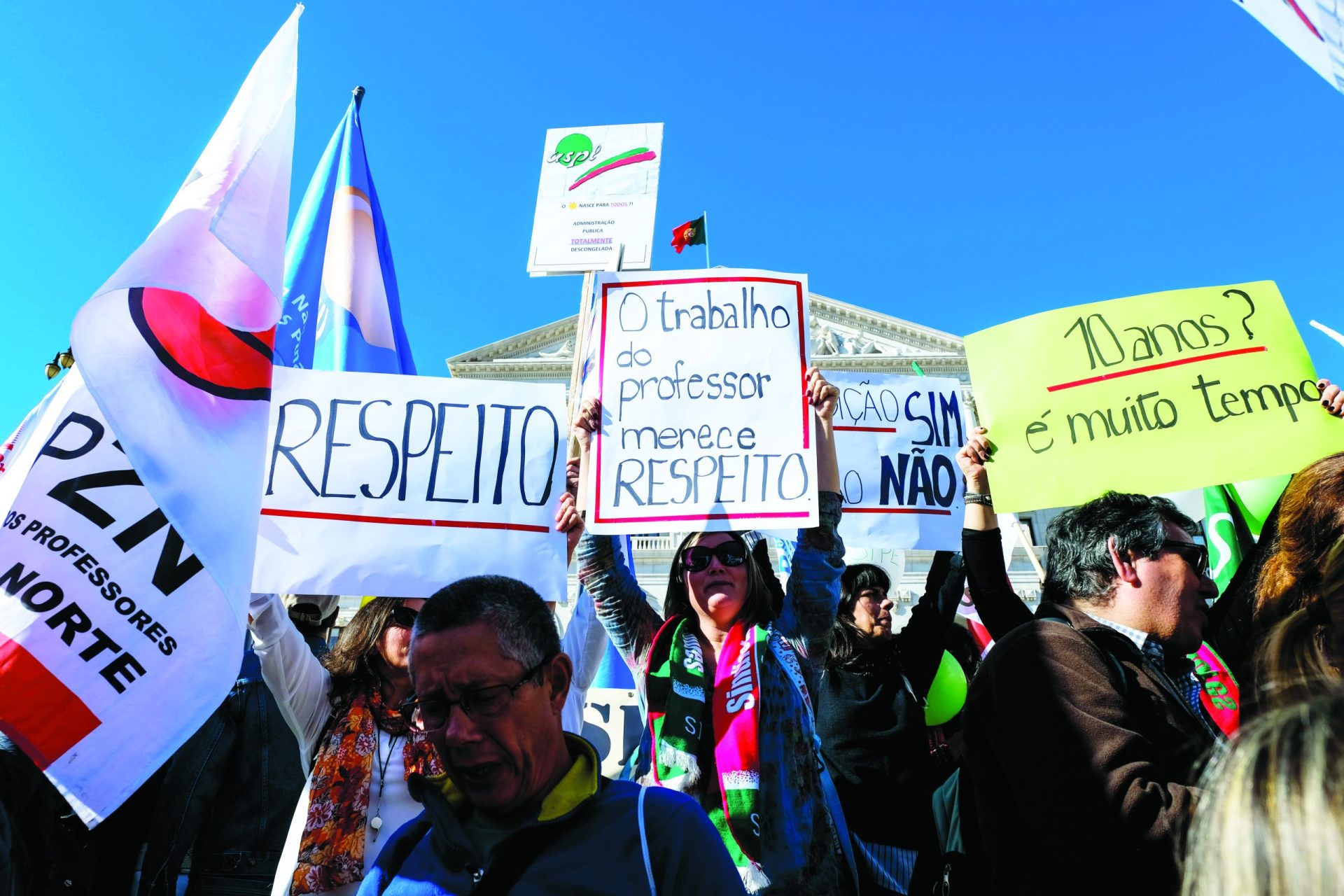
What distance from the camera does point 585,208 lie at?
7121 mm

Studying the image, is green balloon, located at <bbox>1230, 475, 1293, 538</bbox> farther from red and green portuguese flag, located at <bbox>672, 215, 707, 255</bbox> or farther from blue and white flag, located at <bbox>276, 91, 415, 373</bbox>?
red and green portuguese flag, located at <bbox>672, 215, 707, 255</bbox>

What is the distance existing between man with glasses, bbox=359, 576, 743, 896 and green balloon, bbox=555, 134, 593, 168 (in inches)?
226

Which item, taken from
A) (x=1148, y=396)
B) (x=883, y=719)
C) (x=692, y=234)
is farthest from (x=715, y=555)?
(x=692, y=234)

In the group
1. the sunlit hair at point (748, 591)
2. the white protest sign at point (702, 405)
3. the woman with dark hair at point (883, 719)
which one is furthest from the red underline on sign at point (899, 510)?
the sunlit hair at point (748, 591)

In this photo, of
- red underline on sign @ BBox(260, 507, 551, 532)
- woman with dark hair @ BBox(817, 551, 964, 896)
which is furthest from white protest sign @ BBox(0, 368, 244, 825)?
woman with dark hair @ BBox(817, 551, 964, 896)

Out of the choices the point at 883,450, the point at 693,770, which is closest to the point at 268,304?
the point at 693,770

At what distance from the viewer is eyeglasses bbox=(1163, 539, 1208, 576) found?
236cm

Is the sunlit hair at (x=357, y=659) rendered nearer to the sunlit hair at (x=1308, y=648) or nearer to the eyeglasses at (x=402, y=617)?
the eyeglasses at (x=402, y=617)

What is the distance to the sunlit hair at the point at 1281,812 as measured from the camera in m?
0.80

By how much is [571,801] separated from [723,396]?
202 cm

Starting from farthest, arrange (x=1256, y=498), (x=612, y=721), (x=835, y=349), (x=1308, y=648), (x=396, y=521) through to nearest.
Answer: (x=835, y=349) < (x=1256, y=498) < (x=612, y=721) < (x=396, y=521) < (x=1308, y=648)

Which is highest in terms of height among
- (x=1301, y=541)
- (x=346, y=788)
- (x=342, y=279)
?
(x=342, y=279)

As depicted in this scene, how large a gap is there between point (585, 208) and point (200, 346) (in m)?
4.69

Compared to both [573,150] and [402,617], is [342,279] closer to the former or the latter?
[573,150]
